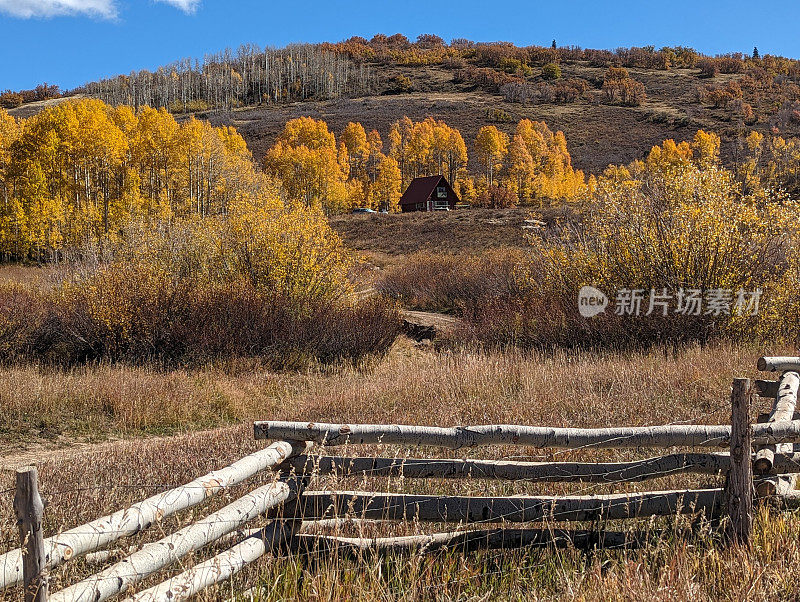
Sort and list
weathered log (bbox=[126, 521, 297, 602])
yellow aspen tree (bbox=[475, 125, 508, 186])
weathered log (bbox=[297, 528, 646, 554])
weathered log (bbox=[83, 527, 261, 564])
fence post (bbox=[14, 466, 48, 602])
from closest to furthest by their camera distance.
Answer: fence post (bbox=[14, 466, 48, 602])
weathered log (bbox=[126, 521, 297, 602])
weathered log (bbox=[83, 527, 261, 564])
weathered log (bbox=[297, 528, 646, 554])
yellow aspen tree (bbox=[475, 125, 508, 186])

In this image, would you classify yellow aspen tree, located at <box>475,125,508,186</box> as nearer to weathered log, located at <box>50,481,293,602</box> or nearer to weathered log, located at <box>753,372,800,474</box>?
weathered log, located at <box>753,372,800,474</box>

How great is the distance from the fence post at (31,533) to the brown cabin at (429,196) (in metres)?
67.2

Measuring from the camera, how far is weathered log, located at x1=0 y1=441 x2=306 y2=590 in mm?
2641

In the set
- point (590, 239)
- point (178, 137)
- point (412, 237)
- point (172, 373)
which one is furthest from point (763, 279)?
point (178, 137)

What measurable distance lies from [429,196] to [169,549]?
67567mm

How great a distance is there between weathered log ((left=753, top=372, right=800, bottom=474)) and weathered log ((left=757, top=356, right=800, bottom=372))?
0.24ft

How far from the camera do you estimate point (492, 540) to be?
420 centimetres

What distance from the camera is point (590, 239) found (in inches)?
568

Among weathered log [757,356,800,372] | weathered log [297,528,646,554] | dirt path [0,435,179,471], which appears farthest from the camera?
dirt path [0,435,179,471]

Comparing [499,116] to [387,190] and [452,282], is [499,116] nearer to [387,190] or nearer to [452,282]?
[387,190]

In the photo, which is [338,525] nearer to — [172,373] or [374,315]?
[172,373]

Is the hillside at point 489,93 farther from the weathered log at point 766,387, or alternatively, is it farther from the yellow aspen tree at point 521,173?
the weathered log at point 766,387

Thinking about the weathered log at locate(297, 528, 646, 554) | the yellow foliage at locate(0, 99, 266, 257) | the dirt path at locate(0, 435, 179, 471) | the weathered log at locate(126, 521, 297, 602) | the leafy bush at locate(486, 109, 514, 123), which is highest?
the leafy bush at locate(486, 109, 514, 123)

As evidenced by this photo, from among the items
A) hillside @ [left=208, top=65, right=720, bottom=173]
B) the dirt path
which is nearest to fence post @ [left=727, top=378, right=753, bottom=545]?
the dirt path
